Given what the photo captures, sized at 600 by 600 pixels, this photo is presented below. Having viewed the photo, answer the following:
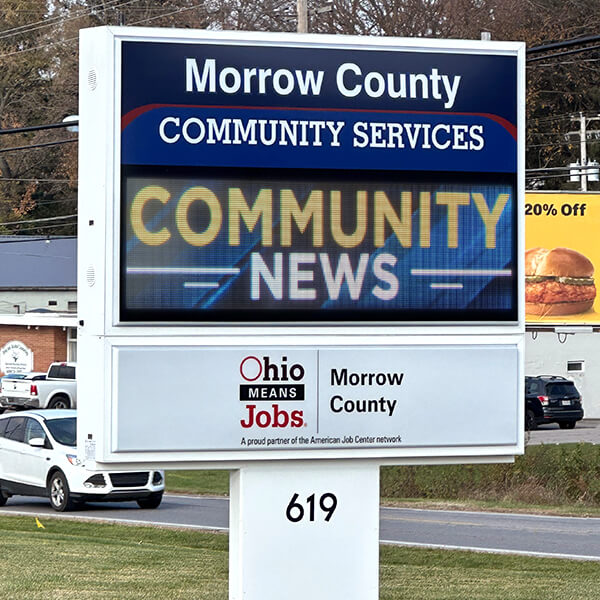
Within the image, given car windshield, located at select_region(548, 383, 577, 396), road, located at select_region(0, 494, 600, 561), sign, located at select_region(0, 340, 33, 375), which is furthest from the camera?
sign, located at select_region(0, 340, 33, 375)

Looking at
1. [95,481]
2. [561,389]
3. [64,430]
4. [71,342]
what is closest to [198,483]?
[64,430]

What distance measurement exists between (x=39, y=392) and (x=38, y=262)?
16.5 metres

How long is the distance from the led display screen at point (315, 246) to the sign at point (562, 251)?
43.4 meters

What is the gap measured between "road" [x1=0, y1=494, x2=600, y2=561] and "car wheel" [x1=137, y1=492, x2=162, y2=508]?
12 centimetres

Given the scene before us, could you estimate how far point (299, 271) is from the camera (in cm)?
797

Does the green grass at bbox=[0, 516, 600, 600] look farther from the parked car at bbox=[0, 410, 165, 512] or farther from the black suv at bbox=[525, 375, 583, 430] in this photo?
the black suv at bbox=[525, 375, 583, 430]

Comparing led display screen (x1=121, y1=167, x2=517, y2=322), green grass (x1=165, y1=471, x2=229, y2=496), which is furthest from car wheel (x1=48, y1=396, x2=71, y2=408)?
led display screen (x1=121, y1=167, x2=517, y2=322)

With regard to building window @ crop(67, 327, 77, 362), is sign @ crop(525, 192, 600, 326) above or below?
above

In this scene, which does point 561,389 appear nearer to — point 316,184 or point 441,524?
point 441,524

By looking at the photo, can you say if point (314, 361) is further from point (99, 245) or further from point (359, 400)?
point (99, 245)

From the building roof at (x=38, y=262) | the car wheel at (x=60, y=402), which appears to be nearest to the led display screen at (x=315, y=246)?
the car wheel at (x=60, y=402)

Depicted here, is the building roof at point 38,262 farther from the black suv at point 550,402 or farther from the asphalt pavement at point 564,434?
the black suv at point 550,402

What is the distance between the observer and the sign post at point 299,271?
7.81 m

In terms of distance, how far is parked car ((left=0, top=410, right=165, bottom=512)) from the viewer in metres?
21.6
